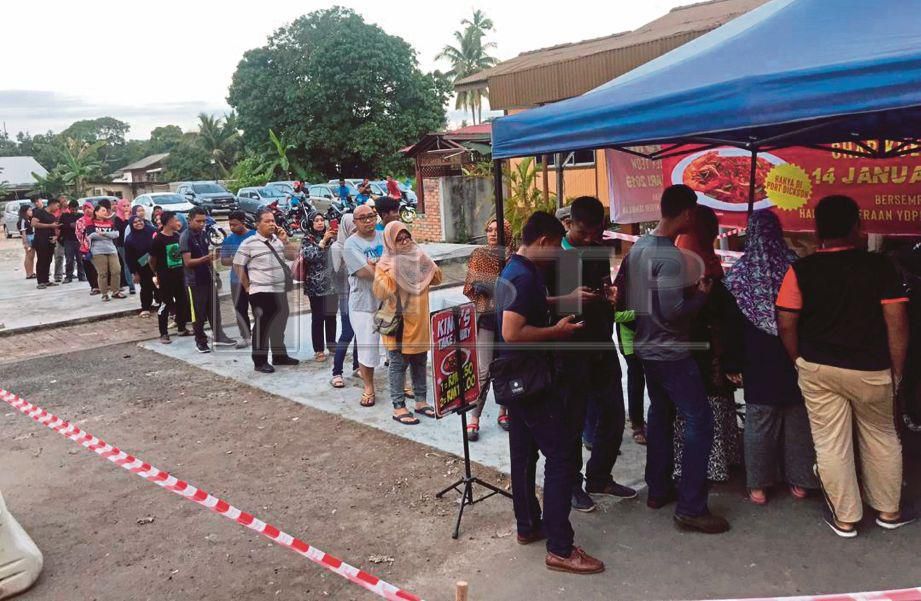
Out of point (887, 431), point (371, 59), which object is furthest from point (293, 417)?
point (371, 59)

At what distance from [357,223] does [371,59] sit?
33856 millimetres

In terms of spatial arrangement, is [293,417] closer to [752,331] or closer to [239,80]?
[752,331]

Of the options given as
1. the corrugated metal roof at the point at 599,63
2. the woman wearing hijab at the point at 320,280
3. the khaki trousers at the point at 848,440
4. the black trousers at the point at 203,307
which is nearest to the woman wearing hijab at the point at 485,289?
the khaki trousers at the point at 848,440

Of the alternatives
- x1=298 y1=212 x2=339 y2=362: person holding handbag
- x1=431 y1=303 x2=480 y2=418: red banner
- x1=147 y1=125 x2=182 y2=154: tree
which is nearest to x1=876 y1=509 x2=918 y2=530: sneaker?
x1=431 y1=303 x2=480 y2=418: red banner

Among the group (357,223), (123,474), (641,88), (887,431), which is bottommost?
(123,474)

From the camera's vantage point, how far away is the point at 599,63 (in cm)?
1198

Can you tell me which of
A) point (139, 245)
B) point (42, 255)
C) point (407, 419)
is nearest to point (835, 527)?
point (407, 419)

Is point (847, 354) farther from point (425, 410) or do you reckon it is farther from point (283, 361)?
point (283, 361)

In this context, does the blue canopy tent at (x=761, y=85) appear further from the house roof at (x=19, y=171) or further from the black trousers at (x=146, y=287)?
the house roof at (x=19, y=171)

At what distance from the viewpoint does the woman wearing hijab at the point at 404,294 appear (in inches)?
221

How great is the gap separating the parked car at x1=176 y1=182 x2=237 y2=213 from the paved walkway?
20.5 m

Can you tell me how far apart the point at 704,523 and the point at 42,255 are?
14.7 m

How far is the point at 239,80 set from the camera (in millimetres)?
40594

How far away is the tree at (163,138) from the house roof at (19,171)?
20636 millimetres
